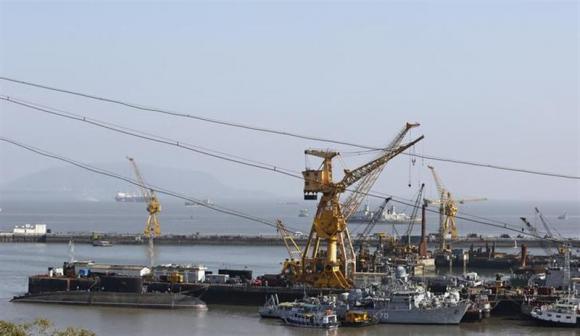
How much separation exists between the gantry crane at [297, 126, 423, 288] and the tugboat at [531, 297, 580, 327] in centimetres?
814

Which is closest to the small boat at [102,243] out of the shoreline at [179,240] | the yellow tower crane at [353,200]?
the shoreline at [179,240]

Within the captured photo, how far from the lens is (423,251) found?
184 ft

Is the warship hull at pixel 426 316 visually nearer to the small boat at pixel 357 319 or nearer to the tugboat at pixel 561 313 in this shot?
the small boat at pixel 357 319

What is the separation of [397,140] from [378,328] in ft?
35.7

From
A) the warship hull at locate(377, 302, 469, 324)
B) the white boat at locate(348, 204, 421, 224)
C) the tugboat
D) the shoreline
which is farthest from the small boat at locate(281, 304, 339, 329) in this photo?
the white boat at locate(348, 204, 421, 224)

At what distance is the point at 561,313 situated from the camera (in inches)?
1297

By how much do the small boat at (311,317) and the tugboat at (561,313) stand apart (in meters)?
6.13

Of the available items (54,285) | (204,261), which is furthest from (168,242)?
(54,285)

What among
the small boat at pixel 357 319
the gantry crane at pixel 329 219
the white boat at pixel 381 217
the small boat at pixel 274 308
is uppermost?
the white boat at pixel 381 217

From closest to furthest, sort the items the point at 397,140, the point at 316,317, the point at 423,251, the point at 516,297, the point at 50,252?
1. the point at 316,317
2. the point at 516,297
3. the point at 397,140
4. the point at 423,251
5. the point at 50,252

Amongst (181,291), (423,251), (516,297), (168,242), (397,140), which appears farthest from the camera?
(168,242)

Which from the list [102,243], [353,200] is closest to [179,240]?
[102,243]

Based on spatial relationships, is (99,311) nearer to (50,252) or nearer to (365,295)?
(365,295)

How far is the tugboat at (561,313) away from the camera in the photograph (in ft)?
108
